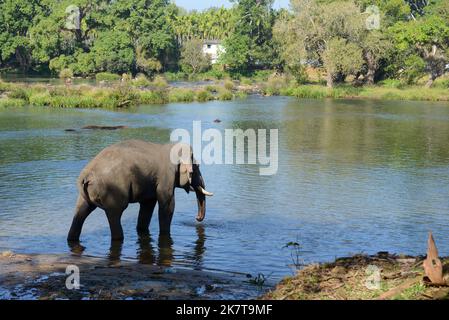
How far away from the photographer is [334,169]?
82.5 ft

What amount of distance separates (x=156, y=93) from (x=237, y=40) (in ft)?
128

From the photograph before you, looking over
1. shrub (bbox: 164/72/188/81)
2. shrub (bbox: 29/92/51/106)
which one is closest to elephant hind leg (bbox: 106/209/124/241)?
shrub (bbox: 29/92/51/106)

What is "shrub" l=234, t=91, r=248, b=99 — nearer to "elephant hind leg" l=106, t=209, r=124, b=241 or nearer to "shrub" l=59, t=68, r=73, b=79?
"shrub" l=59, t=68, r=73, b=79

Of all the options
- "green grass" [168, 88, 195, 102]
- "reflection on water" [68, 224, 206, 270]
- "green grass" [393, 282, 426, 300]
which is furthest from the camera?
"green grass" [168, 88, 195, 102]

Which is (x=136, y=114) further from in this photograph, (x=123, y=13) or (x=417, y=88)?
(x=123, y=13)

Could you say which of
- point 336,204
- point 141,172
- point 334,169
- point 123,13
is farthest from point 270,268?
point 123,13

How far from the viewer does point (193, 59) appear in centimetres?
9606

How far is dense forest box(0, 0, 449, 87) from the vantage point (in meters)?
66.8

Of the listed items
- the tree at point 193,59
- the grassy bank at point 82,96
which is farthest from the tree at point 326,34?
the tree at point 193,59

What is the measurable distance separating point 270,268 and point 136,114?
32.8 meters

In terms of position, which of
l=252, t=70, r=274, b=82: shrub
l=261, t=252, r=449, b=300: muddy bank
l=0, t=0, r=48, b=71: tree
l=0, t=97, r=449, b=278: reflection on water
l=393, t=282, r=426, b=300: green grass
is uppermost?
l=0, t=0, r=48, b=71: tree

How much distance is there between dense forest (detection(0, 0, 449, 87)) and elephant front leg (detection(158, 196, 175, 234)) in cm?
5309

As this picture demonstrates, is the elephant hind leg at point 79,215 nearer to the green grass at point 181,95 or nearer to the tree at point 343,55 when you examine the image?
the green grass at point 181,95

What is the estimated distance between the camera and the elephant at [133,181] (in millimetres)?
13414
